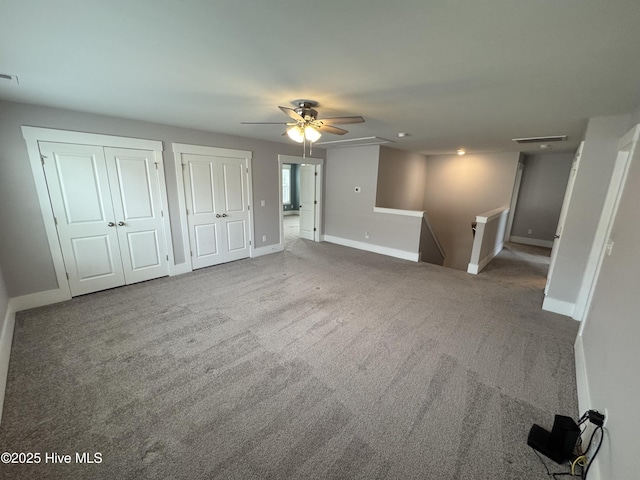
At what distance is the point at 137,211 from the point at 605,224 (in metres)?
6.15

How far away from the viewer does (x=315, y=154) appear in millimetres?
6113

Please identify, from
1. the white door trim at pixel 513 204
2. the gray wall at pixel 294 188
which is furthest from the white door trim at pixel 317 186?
the white door trim at pixel 513 204

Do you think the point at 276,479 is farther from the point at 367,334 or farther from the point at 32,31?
the point at 32,31

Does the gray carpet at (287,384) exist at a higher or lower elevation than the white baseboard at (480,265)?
lower

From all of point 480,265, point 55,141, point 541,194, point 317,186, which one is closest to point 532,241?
point 541,194

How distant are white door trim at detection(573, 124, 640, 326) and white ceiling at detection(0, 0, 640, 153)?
45 cm

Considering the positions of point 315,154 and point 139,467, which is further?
point 315,154

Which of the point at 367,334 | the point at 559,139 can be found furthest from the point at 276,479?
the point at 559,139

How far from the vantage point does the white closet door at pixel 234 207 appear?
15.3 feet

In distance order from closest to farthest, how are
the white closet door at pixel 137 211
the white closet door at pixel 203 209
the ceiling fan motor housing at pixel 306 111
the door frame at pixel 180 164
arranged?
the ceiling fan motor housing at pixel 306 111 → the white closet door at pixel 137 211 → the door frame at pixel 180 164 → the white closet door at pixel 203 209

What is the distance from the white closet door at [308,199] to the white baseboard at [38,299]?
4.85 meters

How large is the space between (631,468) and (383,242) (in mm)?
4777

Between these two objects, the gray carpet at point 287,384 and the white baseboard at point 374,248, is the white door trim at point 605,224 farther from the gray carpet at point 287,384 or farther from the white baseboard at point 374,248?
the white baseboard at point 374,248

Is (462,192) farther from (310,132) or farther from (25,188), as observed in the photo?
(25,188)
